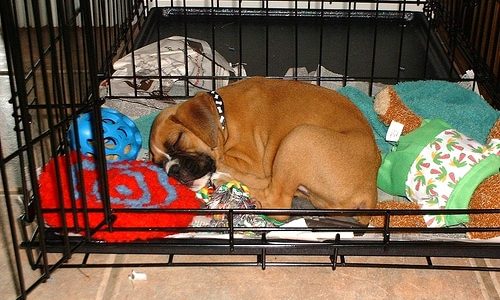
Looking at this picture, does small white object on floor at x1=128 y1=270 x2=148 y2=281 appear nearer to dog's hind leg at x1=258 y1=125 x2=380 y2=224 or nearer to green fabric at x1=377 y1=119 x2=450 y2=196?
dog's hind leg at x1=258 y1=125 x2=380 y2=224

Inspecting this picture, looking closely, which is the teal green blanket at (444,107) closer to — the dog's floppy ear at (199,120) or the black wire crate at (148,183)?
the black wire crate at (148,183)

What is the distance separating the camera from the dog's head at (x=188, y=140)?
3.23 meters

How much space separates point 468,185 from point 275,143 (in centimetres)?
99

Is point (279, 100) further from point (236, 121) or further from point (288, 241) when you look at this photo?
point (288, 241)

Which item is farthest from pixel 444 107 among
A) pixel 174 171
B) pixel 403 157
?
pixel 174 171

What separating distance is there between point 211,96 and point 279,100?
36 cm

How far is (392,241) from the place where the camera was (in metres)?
2.72

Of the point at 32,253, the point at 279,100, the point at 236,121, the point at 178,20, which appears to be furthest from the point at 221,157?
the point at 178,20

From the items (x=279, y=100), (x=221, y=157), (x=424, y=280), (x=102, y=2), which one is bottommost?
(x=424, y=280)

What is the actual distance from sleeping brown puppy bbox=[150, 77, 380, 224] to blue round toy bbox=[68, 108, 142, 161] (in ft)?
0.46

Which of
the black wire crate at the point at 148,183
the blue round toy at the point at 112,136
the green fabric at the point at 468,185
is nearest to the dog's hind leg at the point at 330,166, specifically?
the black wire crate at the point at 148,183

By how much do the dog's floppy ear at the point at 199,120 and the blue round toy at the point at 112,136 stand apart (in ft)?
1.02

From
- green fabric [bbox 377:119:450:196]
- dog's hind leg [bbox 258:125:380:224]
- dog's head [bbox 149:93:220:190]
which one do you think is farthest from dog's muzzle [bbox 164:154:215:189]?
green fabric [bbox 377:119:450:196]

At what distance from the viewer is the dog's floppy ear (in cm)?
322
